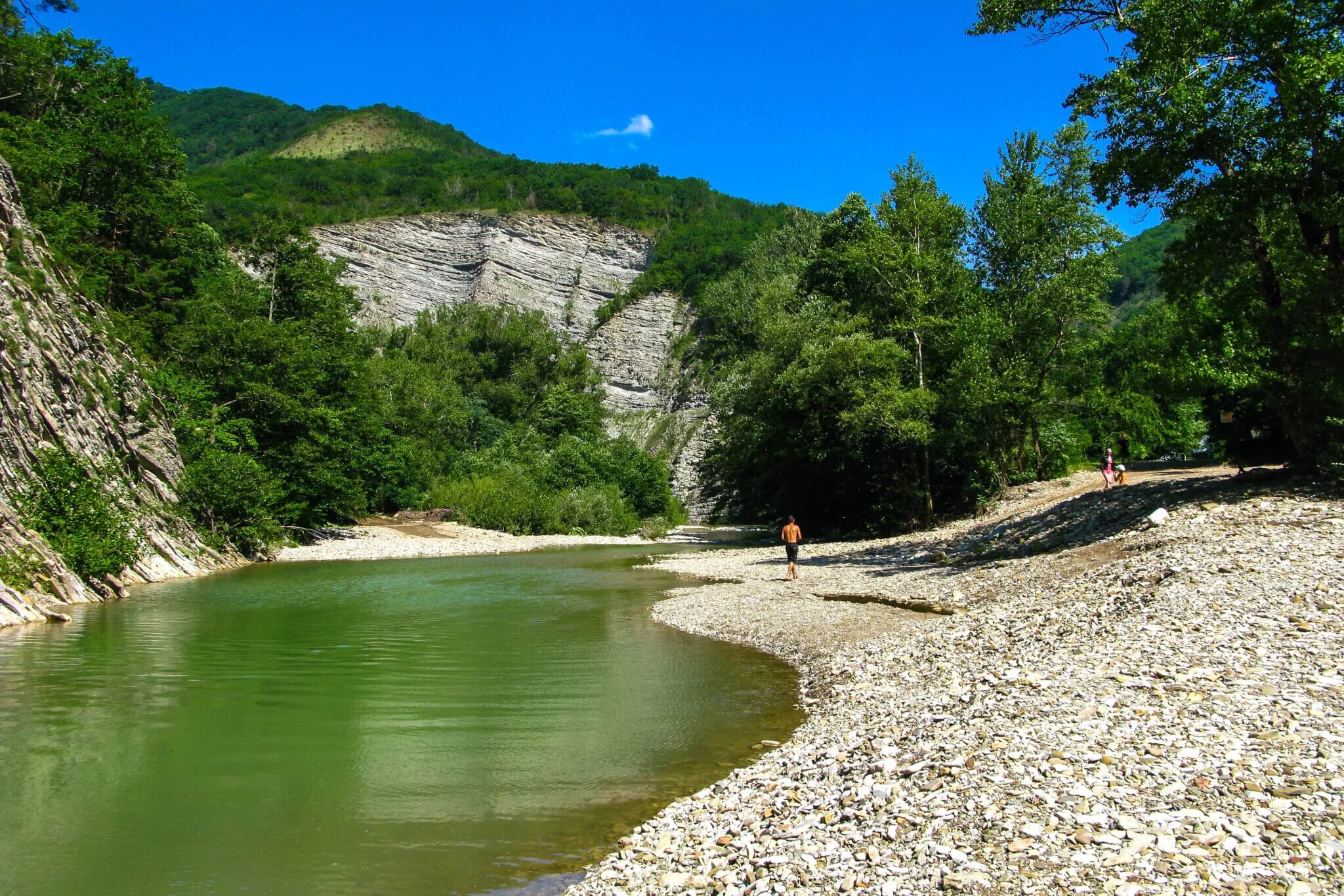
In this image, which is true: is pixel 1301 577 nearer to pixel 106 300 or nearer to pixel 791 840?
pixel 791 840

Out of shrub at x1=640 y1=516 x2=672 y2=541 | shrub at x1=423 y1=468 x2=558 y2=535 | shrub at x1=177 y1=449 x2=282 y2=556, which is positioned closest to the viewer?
shrub at x1=177 y1=449 x2=282 y2=556

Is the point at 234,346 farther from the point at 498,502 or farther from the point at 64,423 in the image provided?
the point at 498,502

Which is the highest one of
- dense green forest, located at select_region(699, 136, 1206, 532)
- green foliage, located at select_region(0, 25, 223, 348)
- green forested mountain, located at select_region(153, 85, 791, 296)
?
green forested mountain, located at select_region(153, 85, 791, 296)

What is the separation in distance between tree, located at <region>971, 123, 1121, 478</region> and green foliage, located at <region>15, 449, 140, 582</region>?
2670 centimetres

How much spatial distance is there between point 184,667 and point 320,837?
23.1 feet

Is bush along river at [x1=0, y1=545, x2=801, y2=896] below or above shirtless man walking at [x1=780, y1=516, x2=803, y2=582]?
below

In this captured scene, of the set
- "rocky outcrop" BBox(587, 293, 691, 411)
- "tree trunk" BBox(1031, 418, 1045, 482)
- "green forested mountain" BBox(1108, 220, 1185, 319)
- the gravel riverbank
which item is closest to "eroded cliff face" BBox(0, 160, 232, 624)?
the gravel riverbank

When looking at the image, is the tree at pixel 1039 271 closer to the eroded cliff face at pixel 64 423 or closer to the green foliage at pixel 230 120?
the eroded cliff face at pixel 64 423

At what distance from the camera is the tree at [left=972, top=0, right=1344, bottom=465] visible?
14.4 meters

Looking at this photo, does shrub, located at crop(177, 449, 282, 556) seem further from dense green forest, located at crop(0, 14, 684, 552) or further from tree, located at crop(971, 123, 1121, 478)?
tree, located at crop(971, 123, 1121, 478)

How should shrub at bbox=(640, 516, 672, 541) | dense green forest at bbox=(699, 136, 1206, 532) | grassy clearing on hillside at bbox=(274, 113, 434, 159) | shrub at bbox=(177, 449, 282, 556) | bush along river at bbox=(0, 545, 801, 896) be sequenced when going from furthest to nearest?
grassy clearing on hillside at bbox=(274, 113, 434, 159) < shrub at bbox=(640, 516, 672, 541) < dense green forest at bbox=(699, 136, 1206, 532) < shrub at bbox=(177, 449, 282, 556) < bush along river at bbox=(0, 545, 801, 896)

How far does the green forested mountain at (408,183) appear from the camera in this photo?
313 ft

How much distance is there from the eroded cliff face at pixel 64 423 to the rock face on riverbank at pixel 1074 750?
50.2 feet

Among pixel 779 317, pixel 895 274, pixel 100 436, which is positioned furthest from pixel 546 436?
pixel 100 436
